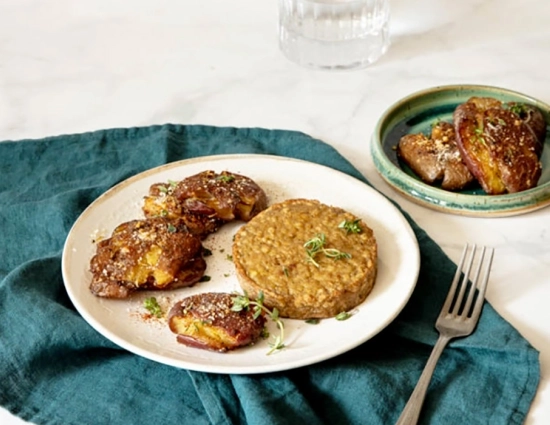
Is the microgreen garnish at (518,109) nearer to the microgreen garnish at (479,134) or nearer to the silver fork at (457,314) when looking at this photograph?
the microgreen garnish at (479,134)

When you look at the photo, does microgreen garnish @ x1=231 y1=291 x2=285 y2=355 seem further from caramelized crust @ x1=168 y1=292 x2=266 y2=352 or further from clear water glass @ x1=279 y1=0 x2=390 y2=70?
clear water glass @ x1=279 y1=0 x2=390 y2=70

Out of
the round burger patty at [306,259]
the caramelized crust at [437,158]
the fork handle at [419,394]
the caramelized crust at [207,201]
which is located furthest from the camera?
the caramelized crust at [437,158]

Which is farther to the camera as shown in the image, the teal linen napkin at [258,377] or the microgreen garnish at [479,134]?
the microgreen garnish at [479,134]

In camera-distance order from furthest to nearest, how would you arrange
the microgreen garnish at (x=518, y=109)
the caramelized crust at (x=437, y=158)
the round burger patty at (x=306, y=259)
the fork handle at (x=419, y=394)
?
the microgreen garnish at (x=518, y=109) < the caramelized crust at (x=437, y=158) < the round burger patty at (x=306, y=259) < the fork handle at (x=419, y=394)

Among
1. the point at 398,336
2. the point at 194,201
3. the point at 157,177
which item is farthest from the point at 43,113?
the point at 398,336

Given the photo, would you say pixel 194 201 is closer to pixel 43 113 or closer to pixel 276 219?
pixel 276 219

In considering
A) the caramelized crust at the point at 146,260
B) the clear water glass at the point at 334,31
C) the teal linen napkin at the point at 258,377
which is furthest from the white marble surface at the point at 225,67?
the caramelized crust at the point at 146,260
